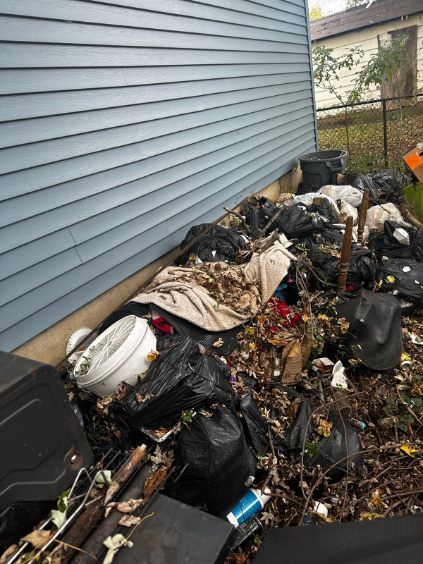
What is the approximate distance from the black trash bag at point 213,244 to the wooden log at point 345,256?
1.06 metres

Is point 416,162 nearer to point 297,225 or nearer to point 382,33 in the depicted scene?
point 297,225

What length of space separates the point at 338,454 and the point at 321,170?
4.98 m

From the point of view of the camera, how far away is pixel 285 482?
216 cm

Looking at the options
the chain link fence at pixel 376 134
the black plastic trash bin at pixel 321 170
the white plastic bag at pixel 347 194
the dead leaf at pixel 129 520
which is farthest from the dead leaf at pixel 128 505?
the chain link fence at pixel 376 134

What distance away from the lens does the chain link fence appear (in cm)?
727

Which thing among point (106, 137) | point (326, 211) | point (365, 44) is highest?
point (365, 44)

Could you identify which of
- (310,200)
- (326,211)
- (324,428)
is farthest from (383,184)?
(324,428)

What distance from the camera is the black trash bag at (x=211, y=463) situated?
1.86m

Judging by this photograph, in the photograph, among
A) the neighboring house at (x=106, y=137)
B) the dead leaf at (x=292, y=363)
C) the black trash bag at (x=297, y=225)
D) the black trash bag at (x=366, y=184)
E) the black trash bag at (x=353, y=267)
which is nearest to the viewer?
the neighboring house at (x=106, y=137)

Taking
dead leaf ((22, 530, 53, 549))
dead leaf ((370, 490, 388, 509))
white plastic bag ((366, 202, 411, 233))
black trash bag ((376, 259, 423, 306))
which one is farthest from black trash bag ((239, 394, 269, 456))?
white plastic bag ((366, 202, 411, 233))

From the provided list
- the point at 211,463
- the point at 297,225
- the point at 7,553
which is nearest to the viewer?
the point at 7,553

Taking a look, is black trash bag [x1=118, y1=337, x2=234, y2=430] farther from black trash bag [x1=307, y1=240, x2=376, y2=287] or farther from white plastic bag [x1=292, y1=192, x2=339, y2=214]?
white plastic bag [x1=292, y1=192, x2=339, y2=214]

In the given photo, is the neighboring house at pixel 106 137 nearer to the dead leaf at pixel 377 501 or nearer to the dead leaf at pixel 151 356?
the dead leaf at pixel 151 356

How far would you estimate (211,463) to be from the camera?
1848 millimetres
